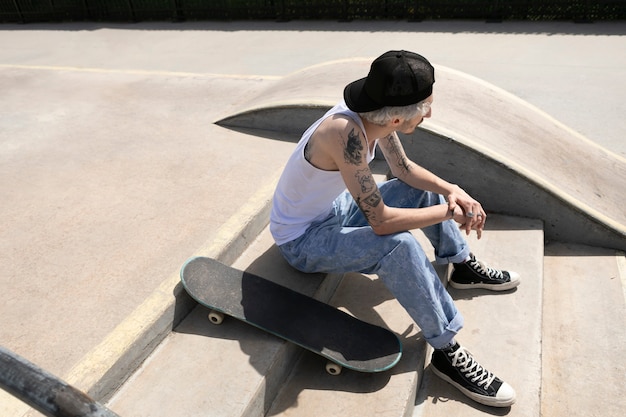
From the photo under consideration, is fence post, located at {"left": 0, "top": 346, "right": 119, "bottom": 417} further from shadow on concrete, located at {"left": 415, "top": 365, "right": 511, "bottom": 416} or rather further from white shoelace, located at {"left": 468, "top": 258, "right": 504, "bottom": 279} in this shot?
white shoelace, located at {"left": 468, "top": 258, "right": 504, "bottom": 279}

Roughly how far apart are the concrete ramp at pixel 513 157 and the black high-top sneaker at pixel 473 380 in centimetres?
197

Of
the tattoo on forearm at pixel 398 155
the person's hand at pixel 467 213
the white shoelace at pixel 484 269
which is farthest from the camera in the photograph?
the white shoelace at pixel 484 269

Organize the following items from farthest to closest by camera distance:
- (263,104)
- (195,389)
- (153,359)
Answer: (263,104)
(153,359)
(195,389)

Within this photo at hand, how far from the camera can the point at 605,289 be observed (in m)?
3.74

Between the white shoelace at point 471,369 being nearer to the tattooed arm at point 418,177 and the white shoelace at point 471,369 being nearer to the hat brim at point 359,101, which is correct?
the tattooed arm at point 418,177

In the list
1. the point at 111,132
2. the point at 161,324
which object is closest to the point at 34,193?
the point at 111,132

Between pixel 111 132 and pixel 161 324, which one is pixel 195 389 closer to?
pixel 161 324

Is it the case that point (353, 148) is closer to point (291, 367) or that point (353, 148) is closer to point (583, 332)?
point (291, 367)

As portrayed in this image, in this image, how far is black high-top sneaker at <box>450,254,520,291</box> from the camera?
11.4 feet

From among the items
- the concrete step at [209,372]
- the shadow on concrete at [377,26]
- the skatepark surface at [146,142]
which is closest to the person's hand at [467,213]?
the concrete step at [209,372]

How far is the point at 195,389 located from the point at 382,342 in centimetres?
109

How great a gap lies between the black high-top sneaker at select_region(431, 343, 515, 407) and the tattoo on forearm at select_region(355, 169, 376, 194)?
3.43 feet

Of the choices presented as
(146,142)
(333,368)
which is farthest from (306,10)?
(333,368)

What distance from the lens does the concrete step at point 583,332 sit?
9.56 feet
